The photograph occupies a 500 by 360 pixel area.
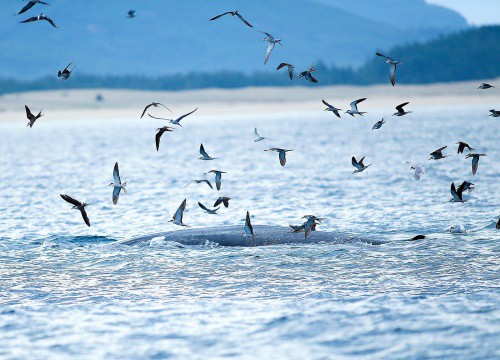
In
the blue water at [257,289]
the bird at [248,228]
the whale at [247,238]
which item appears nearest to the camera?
the blue water at [257,289]

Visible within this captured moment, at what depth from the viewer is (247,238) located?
2473cm

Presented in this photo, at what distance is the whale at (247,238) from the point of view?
80.5 feet

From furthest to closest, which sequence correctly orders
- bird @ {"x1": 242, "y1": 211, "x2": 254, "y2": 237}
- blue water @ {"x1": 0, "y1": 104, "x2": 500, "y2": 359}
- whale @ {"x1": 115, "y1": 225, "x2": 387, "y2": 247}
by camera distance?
whale @ {"x1": 115, "y1": 225, "x2": 387, "y2": 247} → bird @ {"x1": 242, "y1": 211, "x2": 254, "y2": 237} → blue water @ {"x1": 0, "y1": 104, "x2": 500, "y2": 359}

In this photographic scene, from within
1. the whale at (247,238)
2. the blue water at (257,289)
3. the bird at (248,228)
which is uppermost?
the bird at (248,228)

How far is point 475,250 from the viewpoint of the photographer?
75.3ft

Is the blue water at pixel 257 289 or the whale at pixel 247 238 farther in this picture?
the whale at pixel 247 238

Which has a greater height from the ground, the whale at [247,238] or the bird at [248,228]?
the bird at [248,228]

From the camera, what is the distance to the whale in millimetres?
24547

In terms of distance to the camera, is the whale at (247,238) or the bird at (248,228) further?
the whale at (247,238)

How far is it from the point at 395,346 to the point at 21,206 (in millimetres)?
29489

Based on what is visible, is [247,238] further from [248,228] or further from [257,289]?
[257,289]

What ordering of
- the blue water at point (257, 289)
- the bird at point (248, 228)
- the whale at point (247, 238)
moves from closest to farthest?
the blue water at point (257, 289) → the bird at point (248, 228) → the whale at point (247, 238)

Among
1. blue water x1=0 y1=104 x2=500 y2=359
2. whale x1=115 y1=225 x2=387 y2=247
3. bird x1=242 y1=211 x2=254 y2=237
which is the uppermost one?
bird x1=242 y1=211 x2=254 y2=237

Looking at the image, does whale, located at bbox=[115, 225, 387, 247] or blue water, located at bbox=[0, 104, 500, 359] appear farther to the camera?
whale, located at bbox=[115, 225, 387, 247]
